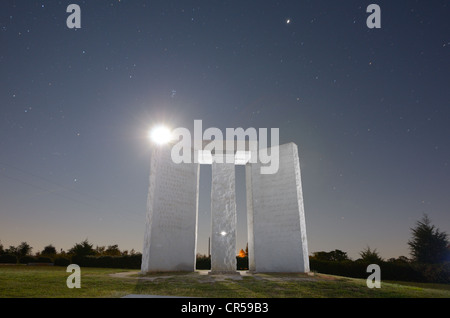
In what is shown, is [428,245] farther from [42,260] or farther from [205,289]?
[42,260]

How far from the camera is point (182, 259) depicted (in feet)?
40.1

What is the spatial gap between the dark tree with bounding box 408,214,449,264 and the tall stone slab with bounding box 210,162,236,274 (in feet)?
57.1

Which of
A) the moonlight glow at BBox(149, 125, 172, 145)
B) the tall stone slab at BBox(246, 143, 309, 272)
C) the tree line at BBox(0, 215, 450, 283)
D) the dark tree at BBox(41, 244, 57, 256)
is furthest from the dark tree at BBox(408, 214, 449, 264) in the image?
the dark tree at BBox(41, 244, 57, 256)

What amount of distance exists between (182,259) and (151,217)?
260 cm

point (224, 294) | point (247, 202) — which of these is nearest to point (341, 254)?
point (247, 202)

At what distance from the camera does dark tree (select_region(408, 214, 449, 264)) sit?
19.4 metres

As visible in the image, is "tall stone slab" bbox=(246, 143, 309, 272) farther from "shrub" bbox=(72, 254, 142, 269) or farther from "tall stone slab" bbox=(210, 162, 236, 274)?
"shrub" bbox=(72, 254, 142, 269)

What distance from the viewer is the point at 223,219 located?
12.7 meters

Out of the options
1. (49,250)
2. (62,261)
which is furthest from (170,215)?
(49,250)

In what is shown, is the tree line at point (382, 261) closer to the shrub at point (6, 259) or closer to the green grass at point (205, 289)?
the shrub at point (6, 259)

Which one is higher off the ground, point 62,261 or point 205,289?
point 205,289

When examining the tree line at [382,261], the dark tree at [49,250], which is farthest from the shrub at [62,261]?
the dark tree at [49,250]

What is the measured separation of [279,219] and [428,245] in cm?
1600

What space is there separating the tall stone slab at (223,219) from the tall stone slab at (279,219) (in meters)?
1.12
